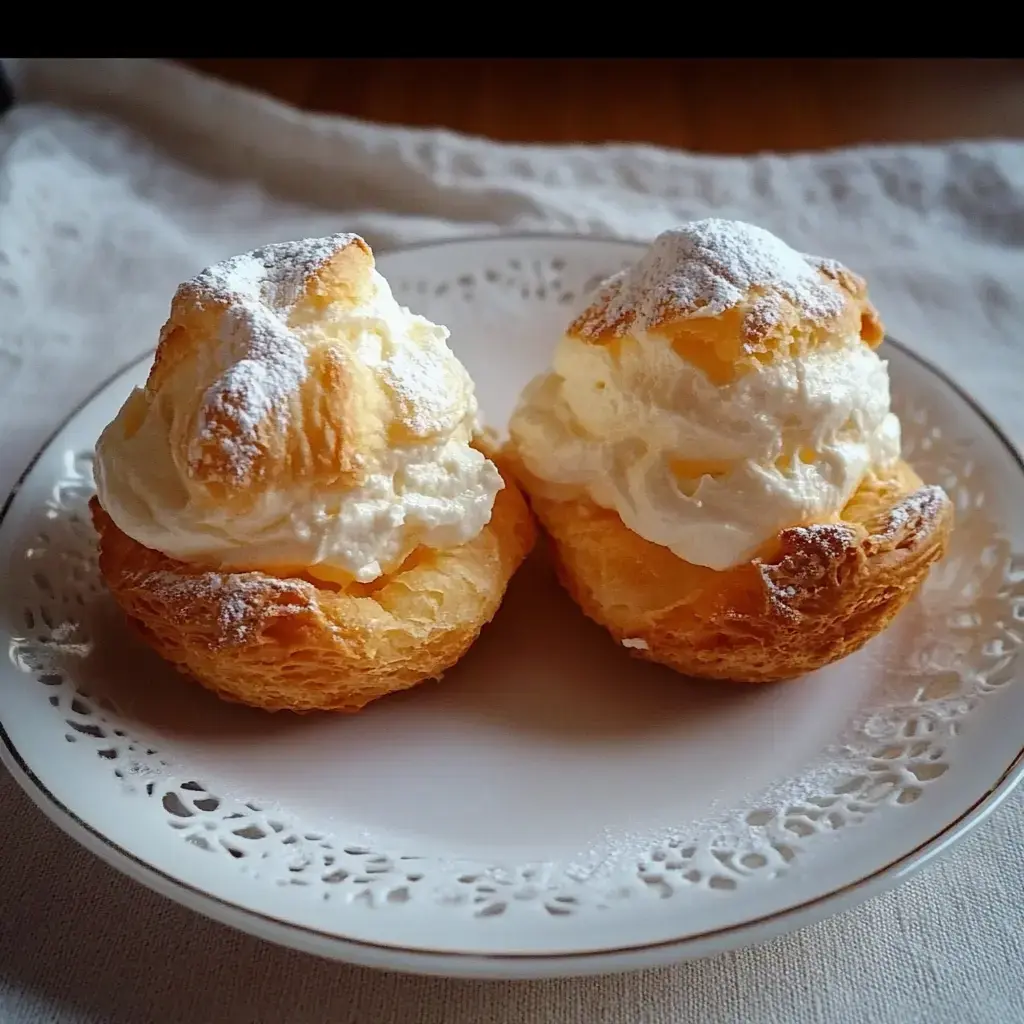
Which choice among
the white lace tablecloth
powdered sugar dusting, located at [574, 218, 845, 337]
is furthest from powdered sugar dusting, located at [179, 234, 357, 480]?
the white lace tablecloth

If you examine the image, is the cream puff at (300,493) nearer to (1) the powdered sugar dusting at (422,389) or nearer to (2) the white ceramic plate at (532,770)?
(1) the powdered sugar dusting at (422,389)

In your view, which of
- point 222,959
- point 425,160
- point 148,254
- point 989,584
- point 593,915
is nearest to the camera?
point 593,915

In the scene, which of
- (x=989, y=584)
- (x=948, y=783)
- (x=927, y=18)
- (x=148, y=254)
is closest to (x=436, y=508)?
(x=948, y=783)

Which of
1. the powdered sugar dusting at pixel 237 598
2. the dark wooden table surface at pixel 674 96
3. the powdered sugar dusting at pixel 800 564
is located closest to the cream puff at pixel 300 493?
the powdered sugar dusting at pixel 237 598

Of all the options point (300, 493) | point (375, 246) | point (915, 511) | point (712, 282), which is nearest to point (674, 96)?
point (375, 246)

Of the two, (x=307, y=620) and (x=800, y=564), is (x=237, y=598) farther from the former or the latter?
(x=800, y=564)

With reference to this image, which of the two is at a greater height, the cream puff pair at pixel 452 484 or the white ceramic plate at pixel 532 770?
the cream puff pair at pixel 452 484

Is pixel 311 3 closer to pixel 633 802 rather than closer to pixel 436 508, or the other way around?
pixel 436 508
